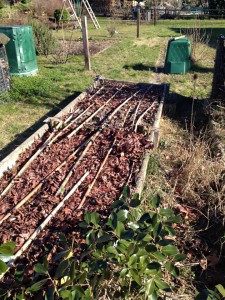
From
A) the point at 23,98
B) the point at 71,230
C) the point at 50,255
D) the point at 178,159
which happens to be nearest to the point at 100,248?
the point at 50,255

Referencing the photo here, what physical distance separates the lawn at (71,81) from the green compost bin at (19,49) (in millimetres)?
506

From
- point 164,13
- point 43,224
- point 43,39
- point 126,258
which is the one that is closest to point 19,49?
point 43,39

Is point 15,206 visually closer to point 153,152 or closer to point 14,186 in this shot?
point 14,186

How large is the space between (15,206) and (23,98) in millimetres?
4218

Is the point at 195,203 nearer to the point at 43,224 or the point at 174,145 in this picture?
the point at 174,145

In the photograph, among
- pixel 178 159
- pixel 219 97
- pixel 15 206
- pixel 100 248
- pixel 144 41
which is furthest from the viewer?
pixel 144 41

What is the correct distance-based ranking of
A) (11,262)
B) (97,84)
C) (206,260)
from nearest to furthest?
(11,262) < (206,260) < (97,84)

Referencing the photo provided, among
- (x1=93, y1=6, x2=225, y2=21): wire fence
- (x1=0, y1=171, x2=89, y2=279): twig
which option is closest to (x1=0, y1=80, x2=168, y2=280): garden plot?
(x1=0, y1=171, x2=89, y2=279): twig

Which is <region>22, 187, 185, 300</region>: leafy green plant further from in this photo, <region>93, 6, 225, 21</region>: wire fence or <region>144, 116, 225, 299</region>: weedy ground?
<region>93, 6, 225, 21</region>: wire fence

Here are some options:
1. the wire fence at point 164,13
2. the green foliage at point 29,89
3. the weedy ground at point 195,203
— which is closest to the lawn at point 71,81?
the green foliage at point 29,89

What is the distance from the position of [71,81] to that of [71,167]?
4.87 metres

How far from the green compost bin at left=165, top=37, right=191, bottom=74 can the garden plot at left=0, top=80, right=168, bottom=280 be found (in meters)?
3.34

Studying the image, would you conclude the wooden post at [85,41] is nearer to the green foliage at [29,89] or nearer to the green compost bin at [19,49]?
the green compost bin at [19,49]

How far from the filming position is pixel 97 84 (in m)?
7.55
